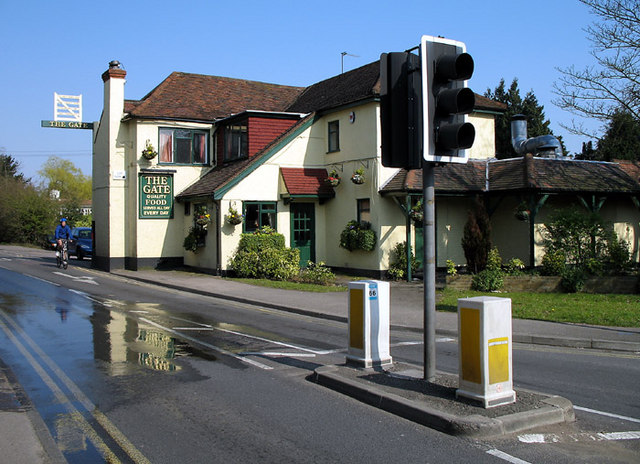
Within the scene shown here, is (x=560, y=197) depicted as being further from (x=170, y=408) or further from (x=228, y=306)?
(x=170, y=408)

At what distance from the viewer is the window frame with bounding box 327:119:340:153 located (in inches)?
929

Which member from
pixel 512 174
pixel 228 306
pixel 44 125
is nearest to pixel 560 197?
pixel 512 174

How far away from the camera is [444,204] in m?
22.4

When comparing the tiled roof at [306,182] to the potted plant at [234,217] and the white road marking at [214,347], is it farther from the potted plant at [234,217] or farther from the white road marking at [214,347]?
the white road marking at [214,347]

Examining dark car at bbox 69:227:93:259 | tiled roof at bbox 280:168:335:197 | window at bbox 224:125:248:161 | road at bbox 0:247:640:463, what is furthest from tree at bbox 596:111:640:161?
dark car at bbox 69:227:93:259

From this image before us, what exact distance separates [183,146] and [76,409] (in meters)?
20.8

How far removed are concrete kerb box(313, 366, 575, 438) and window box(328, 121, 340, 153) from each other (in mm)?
17676

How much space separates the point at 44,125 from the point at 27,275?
9245mm

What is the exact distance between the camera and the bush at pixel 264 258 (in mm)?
21578

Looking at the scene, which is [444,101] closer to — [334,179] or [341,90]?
[334,179]

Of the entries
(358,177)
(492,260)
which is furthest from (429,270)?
(358,177)

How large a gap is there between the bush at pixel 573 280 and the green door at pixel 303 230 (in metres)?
9.99

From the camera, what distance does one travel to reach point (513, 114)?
45.9 metres

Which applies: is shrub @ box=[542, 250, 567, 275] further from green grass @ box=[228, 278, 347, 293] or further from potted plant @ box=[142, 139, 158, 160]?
potted plant @ box=[142, 139, 158, 160]
